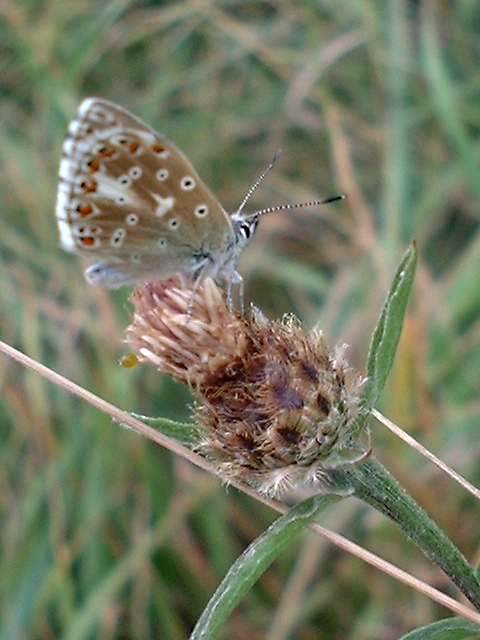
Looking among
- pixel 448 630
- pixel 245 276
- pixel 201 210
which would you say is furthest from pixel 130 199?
pixel 245 276

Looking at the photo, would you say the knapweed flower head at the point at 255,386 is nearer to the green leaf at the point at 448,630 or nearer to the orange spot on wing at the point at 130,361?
the orange spot on wing at the point at 130,361

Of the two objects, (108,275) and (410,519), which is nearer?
(410,519)

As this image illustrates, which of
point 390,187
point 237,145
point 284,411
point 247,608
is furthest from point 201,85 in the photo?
point 284,411

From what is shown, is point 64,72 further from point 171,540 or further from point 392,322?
point 392,322

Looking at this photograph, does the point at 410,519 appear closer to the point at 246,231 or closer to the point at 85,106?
the point at 246,231

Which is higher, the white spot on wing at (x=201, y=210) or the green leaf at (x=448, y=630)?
the white spot on wing at (x=201, y=210)

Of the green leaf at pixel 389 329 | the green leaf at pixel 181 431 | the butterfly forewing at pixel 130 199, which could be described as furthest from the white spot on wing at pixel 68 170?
the green leaf at pixel 389 329
